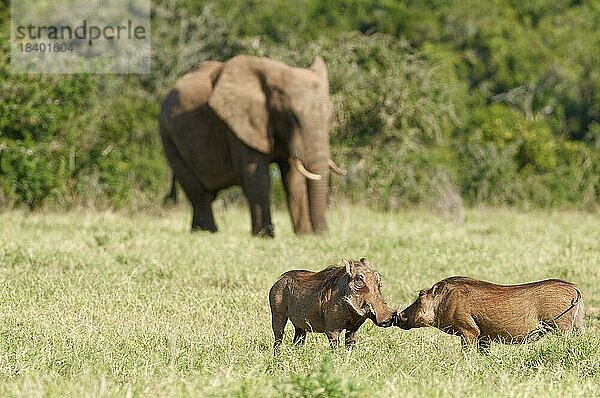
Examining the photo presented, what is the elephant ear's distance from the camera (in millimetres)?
17297

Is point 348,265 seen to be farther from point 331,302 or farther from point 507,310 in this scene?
point 507,310

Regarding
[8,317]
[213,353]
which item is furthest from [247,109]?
[213,353]

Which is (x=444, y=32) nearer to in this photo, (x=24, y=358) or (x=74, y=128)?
(x=74, y=128)

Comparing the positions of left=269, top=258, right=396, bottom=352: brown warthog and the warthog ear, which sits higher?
the warthog ear

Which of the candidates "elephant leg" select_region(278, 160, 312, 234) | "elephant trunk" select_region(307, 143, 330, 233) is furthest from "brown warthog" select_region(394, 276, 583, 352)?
"elephant leg" select_region(278, 160, 312, 234)

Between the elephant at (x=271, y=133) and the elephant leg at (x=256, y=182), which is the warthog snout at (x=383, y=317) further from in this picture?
the elephant leg at (x=256, y=182)

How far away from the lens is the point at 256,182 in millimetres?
17359

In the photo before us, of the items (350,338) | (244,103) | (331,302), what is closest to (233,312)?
(350,338)

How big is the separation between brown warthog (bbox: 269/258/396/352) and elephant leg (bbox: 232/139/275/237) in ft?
29.9

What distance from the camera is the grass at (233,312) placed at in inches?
250

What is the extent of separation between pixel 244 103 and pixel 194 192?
2.26 metres

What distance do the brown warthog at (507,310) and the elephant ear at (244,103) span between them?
31.4 feet

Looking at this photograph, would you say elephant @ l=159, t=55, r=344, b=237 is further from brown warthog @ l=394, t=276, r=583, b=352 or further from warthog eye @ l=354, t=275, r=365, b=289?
warthog eye @ l=354, t=275, r=365, b=289

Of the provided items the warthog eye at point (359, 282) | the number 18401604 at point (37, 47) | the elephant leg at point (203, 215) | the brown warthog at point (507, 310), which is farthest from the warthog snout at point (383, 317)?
the number 18401604 at point (37, 47)
